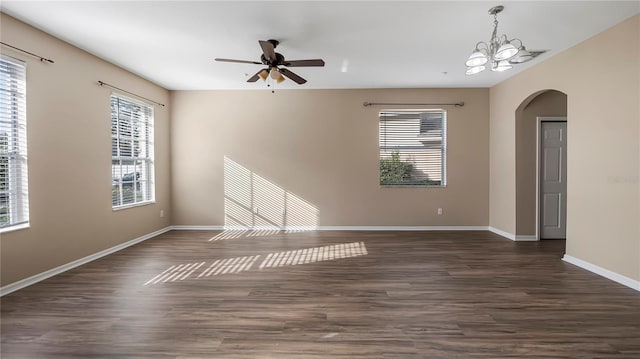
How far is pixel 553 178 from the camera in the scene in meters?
4.98

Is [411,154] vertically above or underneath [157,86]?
underneath

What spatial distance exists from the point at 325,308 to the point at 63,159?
357 centimetres

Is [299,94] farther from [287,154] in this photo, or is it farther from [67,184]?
[67,184]

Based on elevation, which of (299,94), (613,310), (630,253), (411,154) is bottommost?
(613,310)

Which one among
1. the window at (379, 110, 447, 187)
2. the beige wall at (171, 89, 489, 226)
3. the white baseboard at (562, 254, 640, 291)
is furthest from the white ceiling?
the white baseboard at (562, 254, 640, 291)

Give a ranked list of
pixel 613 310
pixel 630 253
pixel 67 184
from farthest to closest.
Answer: pixel 67 184
pixel 630 253
pixel 613 310

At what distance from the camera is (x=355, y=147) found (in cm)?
592

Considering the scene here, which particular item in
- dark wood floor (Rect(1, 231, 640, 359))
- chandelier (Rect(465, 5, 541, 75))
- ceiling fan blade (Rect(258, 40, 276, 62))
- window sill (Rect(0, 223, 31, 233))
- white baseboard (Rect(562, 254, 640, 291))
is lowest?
dark wood floor (Rect(1, 231, 640, 359))

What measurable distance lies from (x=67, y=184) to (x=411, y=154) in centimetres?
551

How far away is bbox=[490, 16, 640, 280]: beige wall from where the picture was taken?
10.1ft

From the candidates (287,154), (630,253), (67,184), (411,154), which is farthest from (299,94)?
(630,253)

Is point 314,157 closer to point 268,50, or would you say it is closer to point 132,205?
point 268,50

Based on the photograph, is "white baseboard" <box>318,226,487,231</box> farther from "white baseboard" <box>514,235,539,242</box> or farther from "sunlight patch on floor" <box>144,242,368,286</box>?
"sunlight patch on floor" <box>144,242,368,286</box>

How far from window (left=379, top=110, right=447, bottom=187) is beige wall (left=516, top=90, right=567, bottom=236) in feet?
4.28
